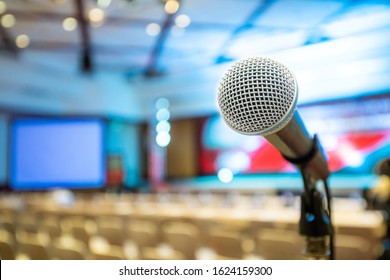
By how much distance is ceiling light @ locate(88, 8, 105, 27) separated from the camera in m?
6.31

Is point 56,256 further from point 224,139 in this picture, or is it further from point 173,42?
point 224,139

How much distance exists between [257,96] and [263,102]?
0.02 metres

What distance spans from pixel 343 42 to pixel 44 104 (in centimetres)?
767

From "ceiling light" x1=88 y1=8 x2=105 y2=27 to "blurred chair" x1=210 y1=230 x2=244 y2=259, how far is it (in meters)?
4.66

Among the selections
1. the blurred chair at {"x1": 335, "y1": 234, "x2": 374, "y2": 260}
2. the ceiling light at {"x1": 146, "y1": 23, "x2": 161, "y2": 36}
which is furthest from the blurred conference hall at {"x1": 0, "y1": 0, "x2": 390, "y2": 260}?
the ceiling light at {"x1": 146, "y1": 23, "x2": 161, "y2": 36}

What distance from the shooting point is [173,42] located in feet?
25.6

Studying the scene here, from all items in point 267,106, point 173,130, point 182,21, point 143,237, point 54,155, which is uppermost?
point 173,130

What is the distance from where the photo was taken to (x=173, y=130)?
11844mm

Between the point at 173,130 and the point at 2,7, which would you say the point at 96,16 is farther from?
the point at 173,130

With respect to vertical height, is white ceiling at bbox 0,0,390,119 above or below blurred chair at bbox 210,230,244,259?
above

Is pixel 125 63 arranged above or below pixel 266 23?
above

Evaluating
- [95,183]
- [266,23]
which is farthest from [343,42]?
[95,183]

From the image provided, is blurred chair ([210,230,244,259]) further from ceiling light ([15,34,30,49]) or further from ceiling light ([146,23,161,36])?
ceiling light ([15,34,30,49])

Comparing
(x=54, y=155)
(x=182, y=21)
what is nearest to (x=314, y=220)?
(x=182, y=21)
